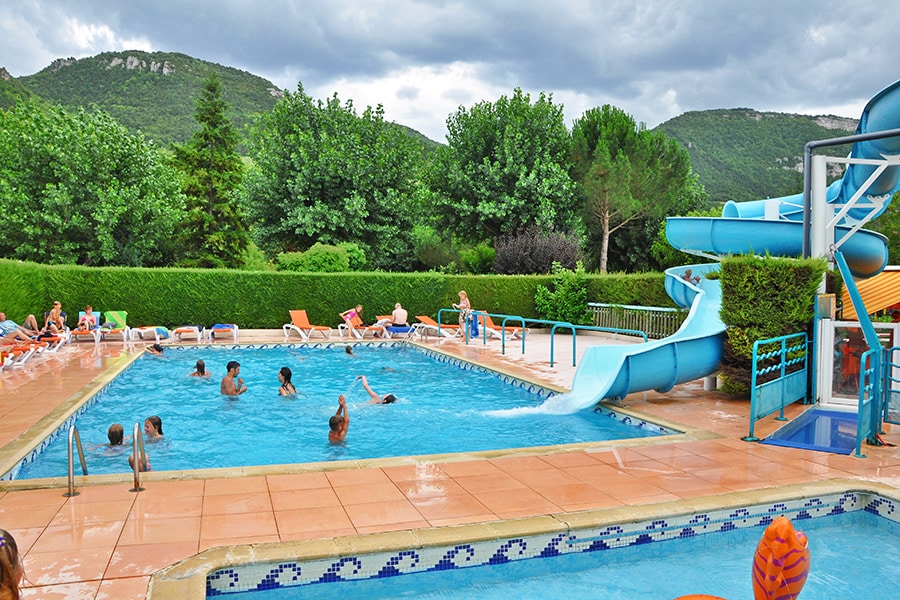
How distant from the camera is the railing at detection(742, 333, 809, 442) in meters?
7.35

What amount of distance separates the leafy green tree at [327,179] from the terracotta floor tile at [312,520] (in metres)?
24.6

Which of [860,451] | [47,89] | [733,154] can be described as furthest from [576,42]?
[47,89]

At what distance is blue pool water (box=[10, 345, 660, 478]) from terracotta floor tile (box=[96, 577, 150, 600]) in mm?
3527

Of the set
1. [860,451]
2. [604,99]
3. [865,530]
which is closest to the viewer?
[865,530]

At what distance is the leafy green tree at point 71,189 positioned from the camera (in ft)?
84.7

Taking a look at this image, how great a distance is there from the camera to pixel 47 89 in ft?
168

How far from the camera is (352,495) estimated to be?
5195mm

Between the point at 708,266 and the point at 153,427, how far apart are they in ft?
44.0

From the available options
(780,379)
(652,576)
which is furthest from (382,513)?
(780,379)

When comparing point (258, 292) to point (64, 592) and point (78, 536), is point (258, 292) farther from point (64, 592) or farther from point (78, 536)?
point (64, 592)

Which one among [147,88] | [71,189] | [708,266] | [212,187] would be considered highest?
[147,88]

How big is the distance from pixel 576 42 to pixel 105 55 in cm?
4931

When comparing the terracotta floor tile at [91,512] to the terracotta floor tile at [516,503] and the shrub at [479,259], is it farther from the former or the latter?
the shrub at [479,259]

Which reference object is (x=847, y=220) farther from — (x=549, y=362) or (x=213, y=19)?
(x=213, y=19)
